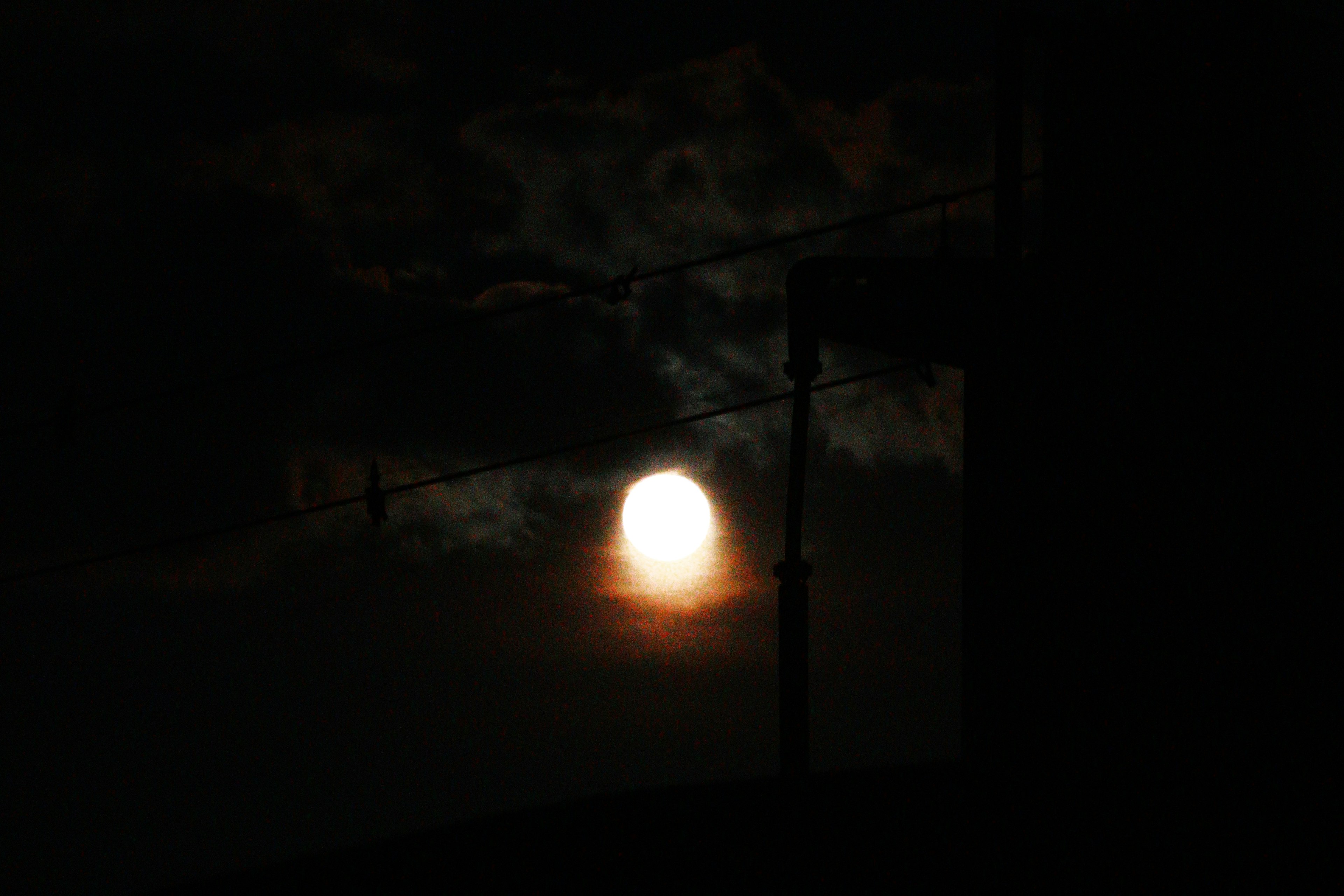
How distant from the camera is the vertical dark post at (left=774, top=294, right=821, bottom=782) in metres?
9.27

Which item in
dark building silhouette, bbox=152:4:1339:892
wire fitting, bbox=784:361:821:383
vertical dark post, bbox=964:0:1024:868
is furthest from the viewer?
wire fitting, bbox=784:361:821:383

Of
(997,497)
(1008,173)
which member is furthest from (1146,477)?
(1008,173)

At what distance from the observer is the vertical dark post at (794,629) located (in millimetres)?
9266

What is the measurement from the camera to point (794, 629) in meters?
9.27

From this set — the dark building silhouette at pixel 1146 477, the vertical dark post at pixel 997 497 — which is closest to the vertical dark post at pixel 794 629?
the dark building silhouette at pixel 1146 477

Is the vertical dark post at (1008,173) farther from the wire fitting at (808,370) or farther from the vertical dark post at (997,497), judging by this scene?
the wire fitting at (808,370)

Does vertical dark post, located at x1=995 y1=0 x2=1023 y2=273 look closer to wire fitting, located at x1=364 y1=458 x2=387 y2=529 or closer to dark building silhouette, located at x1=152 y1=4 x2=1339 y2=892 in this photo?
dark building silhouette, located at x1=152 y1=4 x2=1339 y2=892

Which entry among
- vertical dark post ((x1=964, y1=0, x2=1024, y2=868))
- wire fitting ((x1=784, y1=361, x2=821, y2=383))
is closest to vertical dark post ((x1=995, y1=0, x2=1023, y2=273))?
vertical dark post ((x1=964, y1=0, x2=1024, y2=868))

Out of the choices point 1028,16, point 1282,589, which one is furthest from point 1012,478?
point 1028,16

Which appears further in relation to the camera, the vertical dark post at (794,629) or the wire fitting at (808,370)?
the wire fitting at (808,370)

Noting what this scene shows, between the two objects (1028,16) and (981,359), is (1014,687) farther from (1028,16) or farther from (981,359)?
(1028,16)

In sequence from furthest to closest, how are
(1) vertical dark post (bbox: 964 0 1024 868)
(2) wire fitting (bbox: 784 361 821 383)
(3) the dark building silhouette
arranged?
1. (2) wire fitting (bbox: 784 361 821 383)
2. (1) vertical dark post (bbox: 964 0 1024 868)
3. (3) the dark building silhouette

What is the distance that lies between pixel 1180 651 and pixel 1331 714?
1048mm

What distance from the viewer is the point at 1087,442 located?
8703 millimetres
